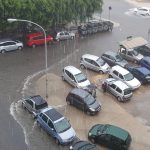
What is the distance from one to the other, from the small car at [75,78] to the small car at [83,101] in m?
2.43

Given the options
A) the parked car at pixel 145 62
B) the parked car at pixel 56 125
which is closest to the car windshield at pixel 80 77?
the parked car at pixel 56 125

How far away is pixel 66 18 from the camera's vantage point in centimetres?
5234

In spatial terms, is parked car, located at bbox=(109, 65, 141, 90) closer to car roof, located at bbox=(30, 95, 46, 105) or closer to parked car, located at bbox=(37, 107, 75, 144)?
car roof, located at bbox=(30, 95, 46, 105)

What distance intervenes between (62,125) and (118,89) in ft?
27.2

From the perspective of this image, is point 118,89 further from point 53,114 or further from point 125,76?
point 53,114

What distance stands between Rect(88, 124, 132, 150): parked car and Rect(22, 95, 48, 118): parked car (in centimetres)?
498

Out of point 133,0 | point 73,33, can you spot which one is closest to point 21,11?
point 73,33

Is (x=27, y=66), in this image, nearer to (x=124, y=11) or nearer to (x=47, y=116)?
(x=47, y=116)

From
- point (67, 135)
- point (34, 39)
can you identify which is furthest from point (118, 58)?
point (67, 135)

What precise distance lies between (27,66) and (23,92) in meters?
6.06

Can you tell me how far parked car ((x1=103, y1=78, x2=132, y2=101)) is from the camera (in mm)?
37719

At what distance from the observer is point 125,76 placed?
1603 inches

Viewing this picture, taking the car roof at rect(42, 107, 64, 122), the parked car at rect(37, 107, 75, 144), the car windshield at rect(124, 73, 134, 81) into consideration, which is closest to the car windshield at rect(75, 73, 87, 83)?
the car windshield at rect(124, 73, 134, 81)

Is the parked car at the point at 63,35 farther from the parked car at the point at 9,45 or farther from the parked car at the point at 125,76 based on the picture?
the parked car at the point at 125,76
